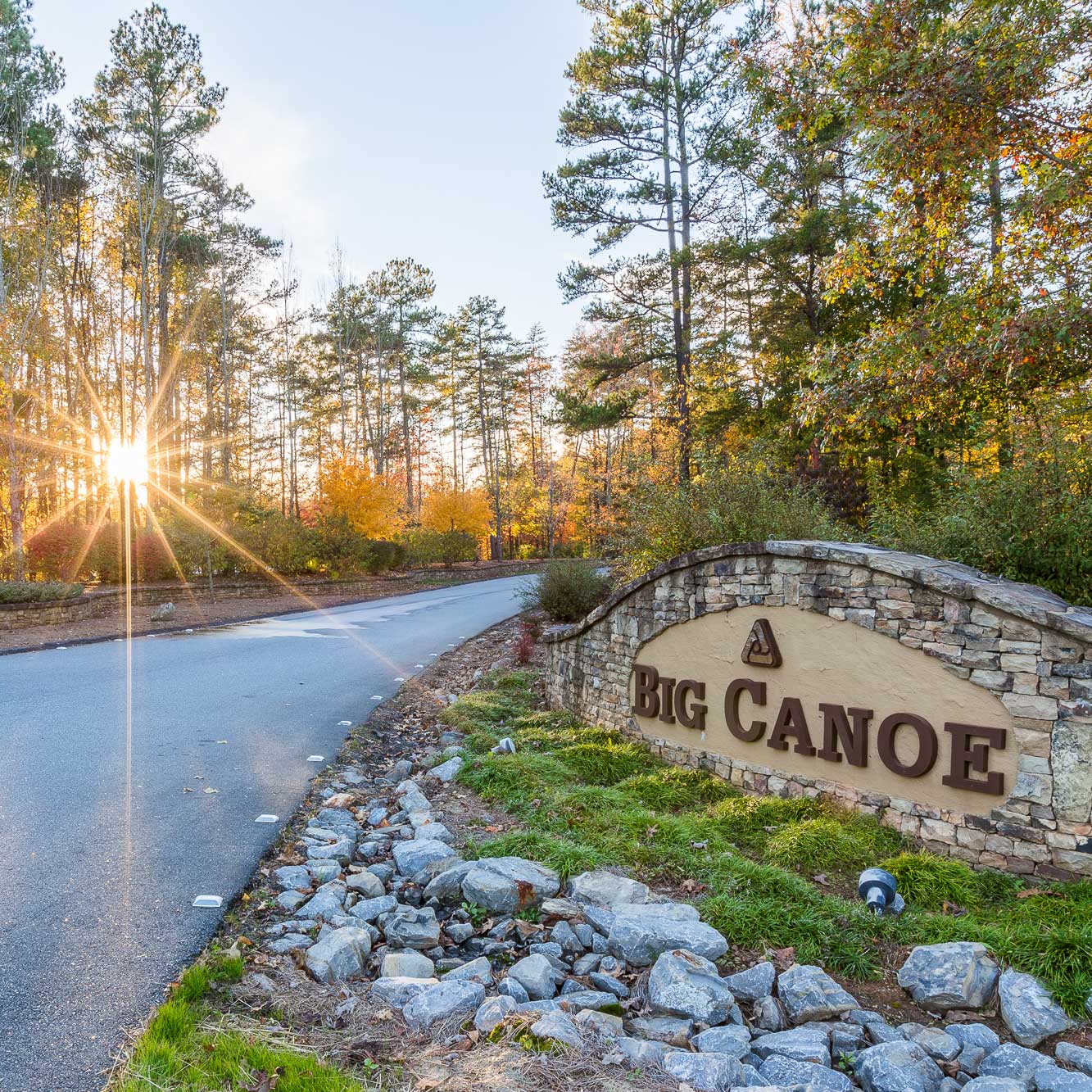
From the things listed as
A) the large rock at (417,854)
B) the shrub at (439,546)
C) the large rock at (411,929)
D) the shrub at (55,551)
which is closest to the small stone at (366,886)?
the large rock at (417,854)

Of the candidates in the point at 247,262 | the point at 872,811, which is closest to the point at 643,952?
the point at 872,811

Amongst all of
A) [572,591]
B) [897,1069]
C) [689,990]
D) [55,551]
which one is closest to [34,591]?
[55,551]

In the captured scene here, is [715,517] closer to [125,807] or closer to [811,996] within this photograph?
[811,996]

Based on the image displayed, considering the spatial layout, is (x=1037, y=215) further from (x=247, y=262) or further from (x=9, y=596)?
(x=247, y=262)

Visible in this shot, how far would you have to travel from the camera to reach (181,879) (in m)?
3.72

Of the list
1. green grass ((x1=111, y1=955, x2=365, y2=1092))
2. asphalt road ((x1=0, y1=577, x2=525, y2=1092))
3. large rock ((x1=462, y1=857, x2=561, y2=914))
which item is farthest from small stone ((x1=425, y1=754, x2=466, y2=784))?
green grass ((x1=111, y1=955, x2=365, y2=1092))

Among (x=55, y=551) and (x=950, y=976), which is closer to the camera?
(x=950, y=976)

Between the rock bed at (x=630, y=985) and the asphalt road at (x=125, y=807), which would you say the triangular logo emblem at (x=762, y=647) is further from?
the asphalt road at (x=125, y=807)

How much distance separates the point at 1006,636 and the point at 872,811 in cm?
150

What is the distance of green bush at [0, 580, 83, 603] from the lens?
12.6 meters

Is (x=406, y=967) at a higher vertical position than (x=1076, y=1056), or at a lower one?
higher

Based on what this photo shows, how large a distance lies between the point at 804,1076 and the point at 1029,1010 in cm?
115

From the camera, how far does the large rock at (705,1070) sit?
2.47 metres

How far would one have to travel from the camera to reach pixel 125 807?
466 cm
